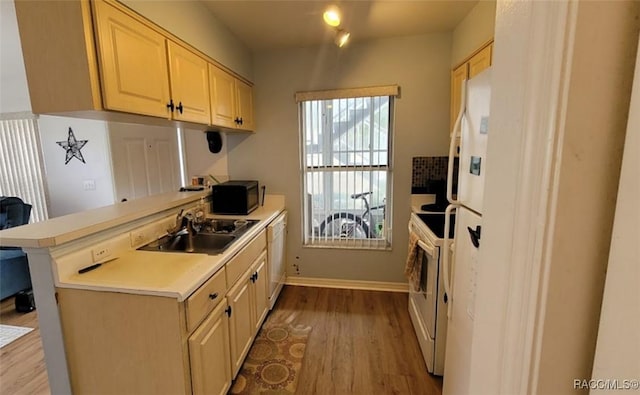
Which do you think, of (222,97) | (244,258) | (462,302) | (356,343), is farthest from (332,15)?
(356,343)

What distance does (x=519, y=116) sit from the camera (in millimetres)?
427

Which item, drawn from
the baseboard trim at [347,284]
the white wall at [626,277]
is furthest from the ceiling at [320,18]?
the baseboard trim at [347,284]

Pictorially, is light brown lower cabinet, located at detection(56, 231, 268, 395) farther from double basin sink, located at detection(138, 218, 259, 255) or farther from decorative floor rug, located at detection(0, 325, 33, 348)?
decorative floor rug, located at detection(0, 325, 33, 348)

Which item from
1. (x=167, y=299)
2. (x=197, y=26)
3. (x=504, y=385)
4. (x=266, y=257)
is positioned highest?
(x=197, y=26)

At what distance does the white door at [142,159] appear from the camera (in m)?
3.01

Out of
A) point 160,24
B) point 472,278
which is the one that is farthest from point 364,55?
point 472,278

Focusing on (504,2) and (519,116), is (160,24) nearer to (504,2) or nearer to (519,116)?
(504,2)

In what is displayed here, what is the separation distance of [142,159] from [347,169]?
220 cm

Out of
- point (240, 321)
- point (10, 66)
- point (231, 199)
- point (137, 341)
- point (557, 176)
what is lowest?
point (240, 321)

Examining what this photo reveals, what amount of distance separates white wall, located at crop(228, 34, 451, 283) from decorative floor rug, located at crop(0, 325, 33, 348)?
217cm

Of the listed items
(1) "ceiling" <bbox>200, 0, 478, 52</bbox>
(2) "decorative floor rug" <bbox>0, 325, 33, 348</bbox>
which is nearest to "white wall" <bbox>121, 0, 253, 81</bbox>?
(1) "ceiling" <bbox>200, 0, 478, 52</bbox>

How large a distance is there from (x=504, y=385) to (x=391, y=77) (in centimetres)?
267

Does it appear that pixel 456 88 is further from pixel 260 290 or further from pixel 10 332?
pixel 10 332

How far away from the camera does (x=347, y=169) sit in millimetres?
2879
